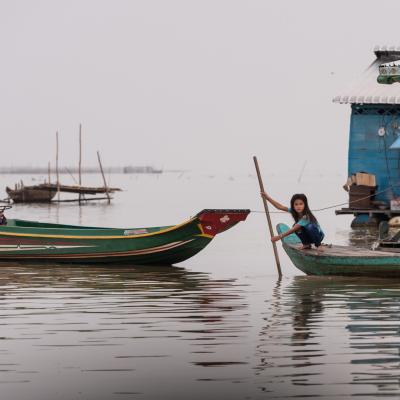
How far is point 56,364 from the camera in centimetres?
949

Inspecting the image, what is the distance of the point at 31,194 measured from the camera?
6494 cm

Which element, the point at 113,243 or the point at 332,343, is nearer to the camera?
the point at 332,343

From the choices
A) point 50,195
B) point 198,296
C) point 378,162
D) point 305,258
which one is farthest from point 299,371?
point 50,195

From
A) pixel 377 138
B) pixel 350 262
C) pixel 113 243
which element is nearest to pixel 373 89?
pixel 377 138

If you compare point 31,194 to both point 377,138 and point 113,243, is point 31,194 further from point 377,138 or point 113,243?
point 113,243

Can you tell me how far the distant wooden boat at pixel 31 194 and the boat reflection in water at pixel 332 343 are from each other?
50.0 m

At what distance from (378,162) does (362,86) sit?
8.77 feet

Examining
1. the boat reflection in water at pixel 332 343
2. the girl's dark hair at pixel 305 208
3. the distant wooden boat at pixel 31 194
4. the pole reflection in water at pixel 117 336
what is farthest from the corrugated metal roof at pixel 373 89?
the distant wooden boat at pixel 31 194

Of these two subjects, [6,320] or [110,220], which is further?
[110,220]

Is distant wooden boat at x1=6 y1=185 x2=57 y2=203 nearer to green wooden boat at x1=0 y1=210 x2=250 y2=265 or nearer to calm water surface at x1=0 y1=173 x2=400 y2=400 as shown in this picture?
green wooden boat at x1=0 y1=210 x2=250 y2=265

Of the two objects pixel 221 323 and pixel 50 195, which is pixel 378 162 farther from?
pixel 50 195

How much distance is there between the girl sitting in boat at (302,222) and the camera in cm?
1578

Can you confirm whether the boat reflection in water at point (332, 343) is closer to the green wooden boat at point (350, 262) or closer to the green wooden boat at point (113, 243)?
the green wooden boat at point (350, 262)

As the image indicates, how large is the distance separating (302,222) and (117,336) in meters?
5.67
